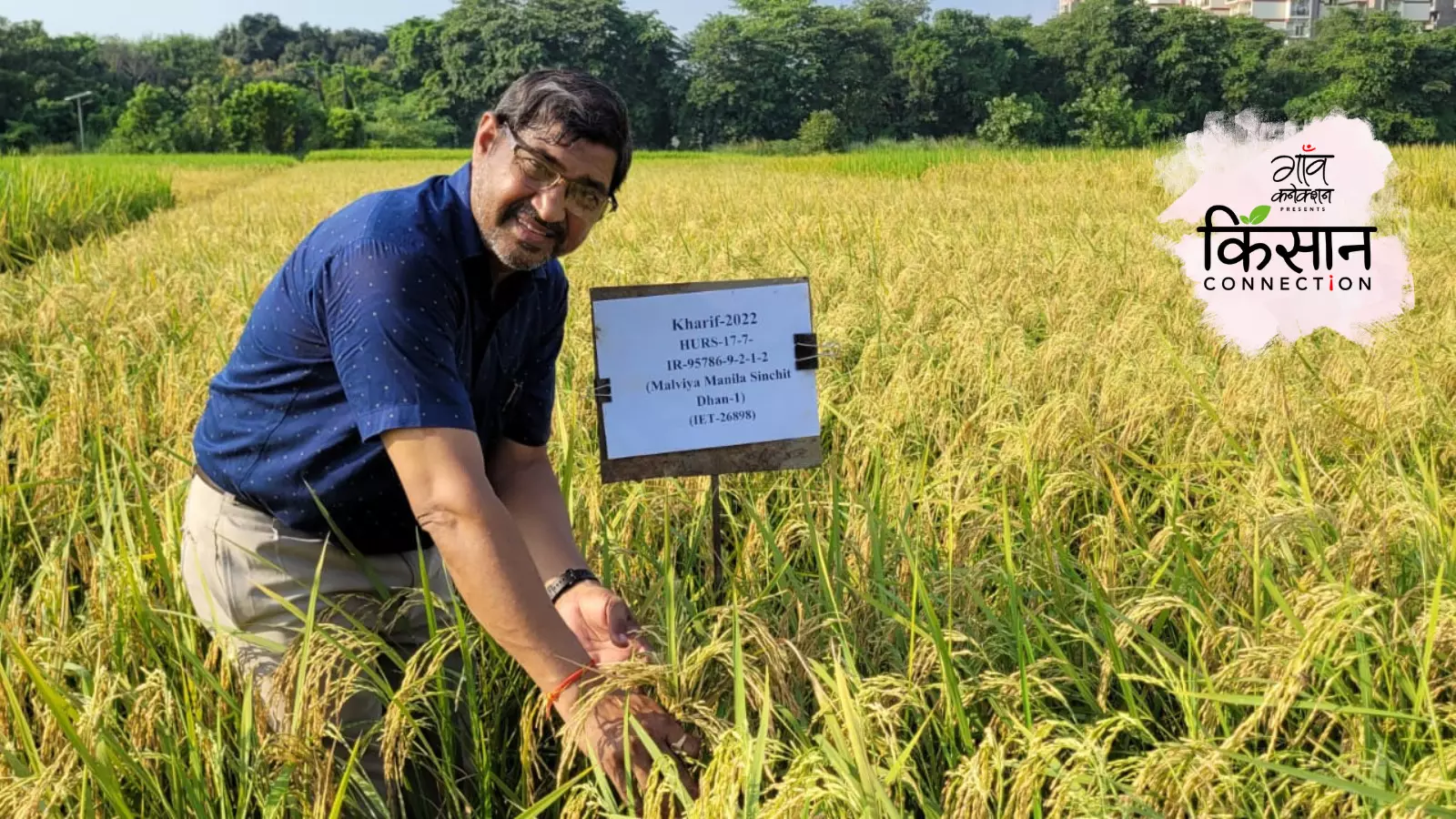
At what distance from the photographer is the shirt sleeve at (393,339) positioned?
4.75ft

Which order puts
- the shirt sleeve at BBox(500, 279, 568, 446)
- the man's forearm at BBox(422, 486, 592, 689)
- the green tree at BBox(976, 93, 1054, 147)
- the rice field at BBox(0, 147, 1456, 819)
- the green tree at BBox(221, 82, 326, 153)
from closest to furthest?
the rice field at BBox(0, 147, 1456, 819) < the man's forearm at BBox(422, 486, 592, 689) < the shirt sleeve at BBox(500, 279, 568, 446) < the green tree at BBox(976, 93, 1054, 147) < the green tree at BBox(221, 82, 326, 153)

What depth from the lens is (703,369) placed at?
1.97 metres

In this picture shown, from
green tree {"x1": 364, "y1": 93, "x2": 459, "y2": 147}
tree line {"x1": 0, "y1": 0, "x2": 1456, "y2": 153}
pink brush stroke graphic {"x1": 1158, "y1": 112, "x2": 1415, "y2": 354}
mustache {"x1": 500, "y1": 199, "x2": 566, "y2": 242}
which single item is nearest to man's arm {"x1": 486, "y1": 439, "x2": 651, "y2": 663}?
mustache {"x1": 500, "y1": 199, "x2": 566, "y2": 242}

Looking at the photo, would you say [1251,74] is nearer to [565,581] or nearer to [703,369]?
[703,369]

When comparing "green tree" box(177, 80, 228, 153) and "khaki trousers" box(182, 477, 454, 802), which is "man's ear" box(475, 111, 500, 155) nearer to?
"khaki trousers" box(182, 477, 454, 802)

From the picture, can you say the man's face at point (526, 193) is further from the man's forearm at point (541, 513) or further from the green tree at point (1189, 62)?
the green tree at point (1189, 62)

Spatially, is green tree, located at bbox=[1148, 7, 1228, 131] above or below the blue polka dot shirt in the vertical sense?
above

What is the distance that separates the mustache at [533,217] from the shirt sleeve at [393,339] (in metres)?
0.16

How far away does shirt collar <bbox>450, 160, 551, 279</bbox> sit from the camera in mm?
1686

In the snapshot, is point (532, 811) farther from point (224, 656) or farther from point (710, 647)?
point (224, 656)

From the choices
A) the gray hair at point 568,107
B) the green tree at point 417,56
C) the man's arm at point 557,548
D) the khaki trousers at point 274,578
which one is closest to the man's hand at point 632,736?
the man's arm at point 557,548

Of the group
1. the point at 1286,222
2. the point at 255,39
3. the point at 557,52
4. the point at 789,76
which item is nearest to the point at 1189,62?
the point at 789,76

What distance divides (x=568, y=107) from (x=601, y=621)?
0.83 metres

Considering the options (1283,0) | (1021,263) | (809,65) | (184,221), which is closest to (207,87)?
(809,65)
